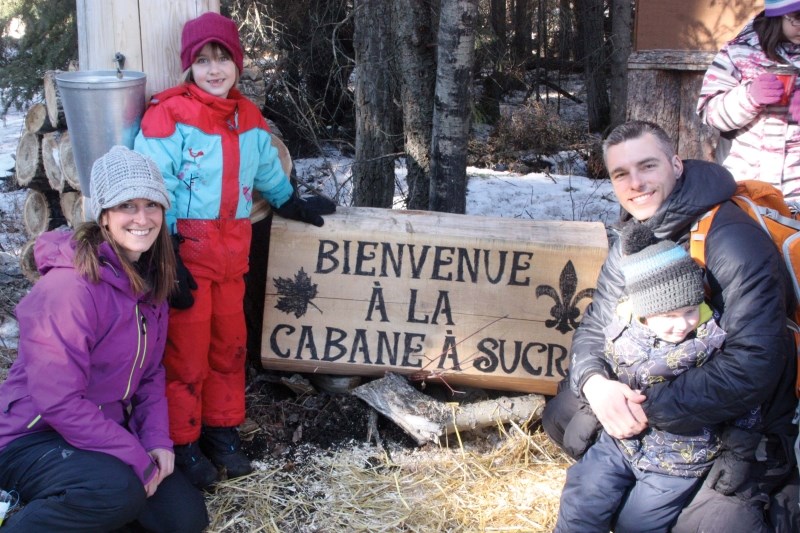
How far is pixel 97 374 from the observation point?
3035 mm

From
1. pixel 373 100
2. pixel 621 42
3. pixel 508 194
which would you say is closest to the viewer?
pixel 373 100

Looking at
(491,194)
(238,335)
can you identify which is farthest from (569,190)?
(238,335)

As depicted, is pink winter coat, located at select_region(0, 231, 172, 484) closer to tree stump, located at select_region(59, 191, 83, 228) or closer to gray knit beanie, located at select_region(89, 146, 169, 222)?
gray knit beanie, located at select_region(89, 146, 169, 222)

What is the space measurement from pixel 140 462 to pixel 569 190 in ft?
19.8

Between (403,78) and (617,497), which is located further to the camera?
(403,78)

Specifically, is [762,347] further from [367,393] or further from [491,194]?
[491,194]

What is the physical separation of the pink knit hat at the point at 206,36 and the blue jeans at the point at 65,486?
5.46ft

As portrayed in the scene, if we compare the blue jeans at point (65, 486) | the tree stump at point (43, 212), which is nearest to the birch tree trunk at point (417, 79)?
the tree stump at point (43, 212)

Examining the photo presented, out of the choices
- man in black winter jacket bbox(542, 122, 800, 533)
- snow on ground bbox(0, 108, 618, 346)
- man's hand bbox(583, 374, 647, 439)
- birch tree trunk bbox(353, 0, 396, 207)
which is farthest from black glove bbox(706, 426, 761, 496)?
snow on ground bbox(0, 108, 618, 346)

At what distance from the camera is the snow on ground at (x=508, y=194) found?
23.8ft

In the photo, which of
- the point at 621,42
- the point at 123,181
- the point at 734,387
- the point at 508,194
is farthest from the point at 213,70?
the point at 621,42

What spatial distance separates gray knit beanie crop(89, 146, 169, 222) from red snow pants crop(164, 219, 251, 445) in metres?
0.48

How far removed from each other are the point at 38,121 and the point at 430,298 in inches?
113

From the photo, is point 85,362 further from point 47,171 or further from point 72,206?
point 47,171
